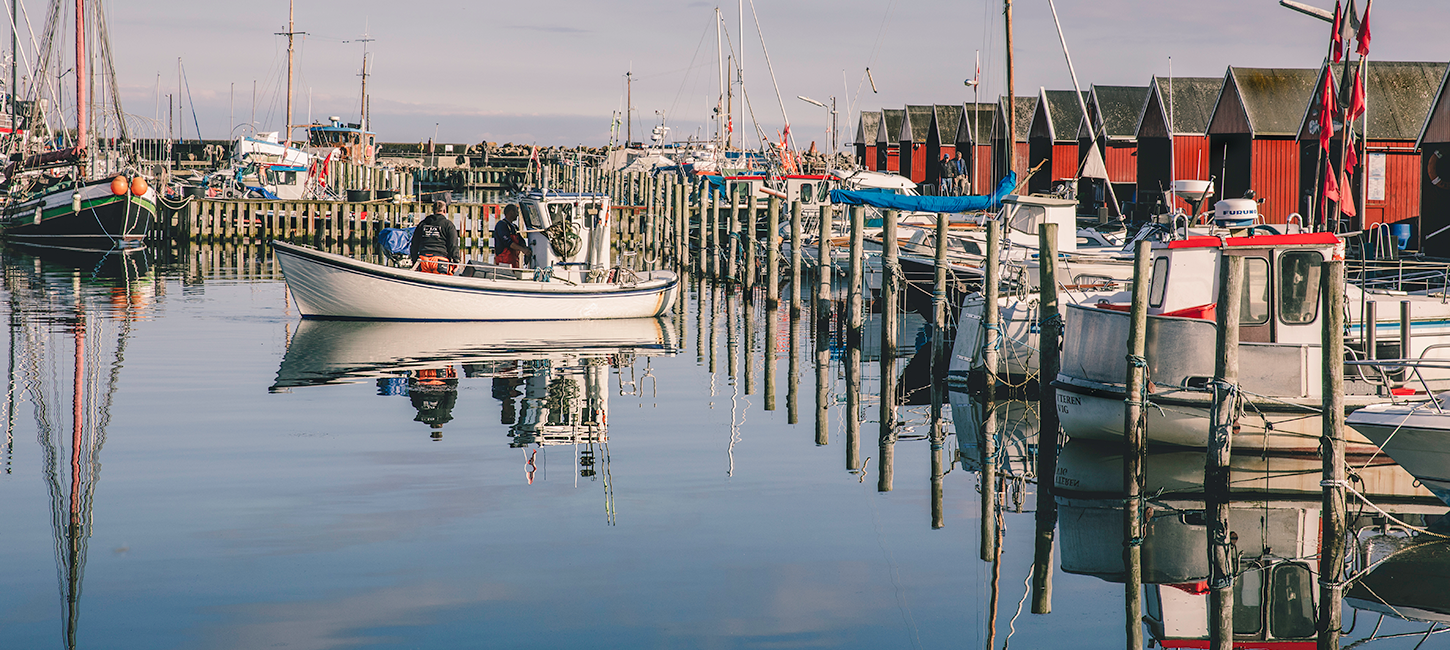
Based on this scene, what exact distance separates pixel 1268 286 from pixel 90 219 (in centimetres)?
3679

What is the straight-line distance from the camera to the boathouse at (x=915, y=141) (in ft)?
179

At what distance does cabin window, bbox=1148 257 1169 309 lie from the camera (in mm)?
12156

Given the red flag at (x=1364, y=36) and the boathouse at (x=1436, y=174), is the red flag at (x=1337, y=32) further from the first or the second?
the boathouse at (x=1436, y=174)

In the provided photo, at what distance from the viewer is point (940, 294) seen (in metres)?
17.4

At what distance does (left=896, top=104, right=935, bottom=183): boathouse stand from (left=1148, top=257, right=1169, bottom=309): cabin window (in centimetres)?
4213

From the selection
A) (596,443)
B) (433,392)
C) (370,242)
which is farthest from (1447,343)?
(370,242)

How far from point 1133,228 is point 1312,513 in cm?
2084

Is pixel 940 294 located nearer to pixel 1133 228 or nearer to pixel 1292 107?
pixel 1133 228

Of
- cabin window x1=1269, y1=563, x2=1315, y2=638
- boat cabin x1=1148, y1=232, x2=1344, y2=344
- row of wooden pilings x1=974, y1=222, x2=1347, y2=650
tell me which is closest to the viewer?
cabin window x1=1269, y1=563, x2=1315, y2=638

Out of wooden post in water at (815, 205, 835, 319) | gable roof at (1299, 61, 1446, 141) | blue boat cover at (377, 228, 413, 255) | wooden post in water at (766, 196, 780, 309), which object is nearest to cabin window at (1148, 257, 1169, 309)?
wooden post in water at (815, 205, 835, 319)

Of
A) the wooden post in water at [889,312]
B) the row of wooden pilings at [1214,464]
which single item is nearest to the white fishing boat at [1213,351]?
the row of wooden pilings at [1214,464]

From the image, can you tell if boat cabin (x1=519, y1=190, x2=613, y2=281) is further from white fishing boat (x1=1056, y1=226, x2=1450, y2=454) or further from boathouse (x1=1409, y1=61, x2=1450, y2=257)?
boathouse (x1=1409, y1=61, x2=1450, y2=257)

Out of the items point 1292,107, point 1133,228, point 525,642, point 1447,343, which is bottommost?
point 525,642

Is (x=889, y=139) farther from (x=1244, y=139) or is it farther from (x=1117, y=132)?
(x=1244, y=139)
